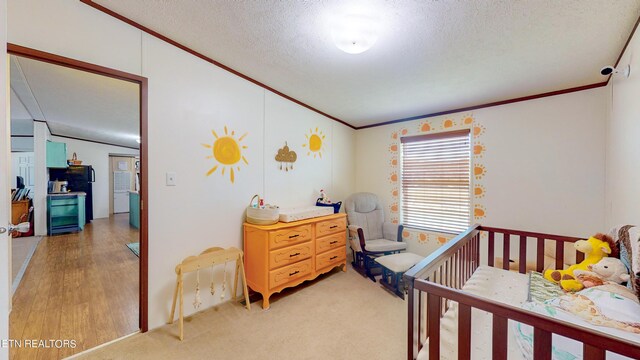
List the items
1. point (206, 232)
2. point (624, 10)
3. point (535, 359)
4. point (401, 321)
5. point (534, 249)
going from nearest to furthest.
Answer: point (535, 359)
point (624, 10)
point (401, 321)
point (206, 232)
point (534, 249)

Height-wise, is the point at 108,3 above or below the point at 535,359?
above

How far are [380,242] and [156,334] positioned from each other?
262 centimetres

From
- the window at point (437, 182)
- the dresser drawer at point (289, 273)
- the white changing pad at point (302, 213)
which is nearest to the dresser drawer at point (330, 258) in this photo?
the dresser drawer at point (289, 273)

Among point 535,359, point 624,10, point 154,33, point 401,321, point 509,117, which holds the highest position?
point 154,33

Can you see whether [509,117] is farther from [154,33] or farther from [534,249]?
[154,33]

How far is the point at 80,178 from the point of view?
605cm

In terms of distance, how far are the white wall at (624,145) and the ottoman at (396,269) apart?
166cm

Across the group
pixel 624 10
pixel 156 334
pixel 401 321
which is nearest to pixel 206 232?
pixel 156 334

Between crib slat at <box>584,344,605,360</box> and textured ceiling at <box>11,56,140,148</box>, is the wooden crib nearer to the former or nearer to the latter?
crib slat at <box>584,344,605,360</box>

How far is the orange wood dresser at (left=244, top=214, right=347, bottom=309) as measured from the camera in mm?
2373

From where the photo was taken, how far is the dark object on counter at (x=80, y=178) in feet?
18.9

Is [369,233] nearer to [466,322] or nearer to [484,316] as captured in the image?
[484,316]

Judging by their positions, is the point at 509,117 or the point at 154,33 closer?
the point at 154,33

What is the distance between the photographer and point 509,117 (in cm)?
278
